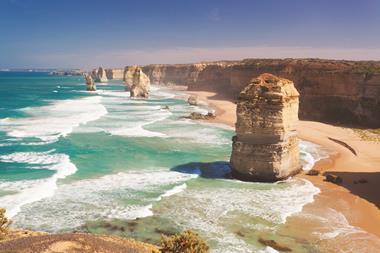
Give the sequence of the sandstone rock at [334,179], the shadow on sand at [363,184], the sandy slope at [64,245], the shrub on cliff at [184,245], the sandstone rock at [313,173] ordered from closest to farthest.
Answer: the sandy slope at [64,245] → the shrub on cliff at [184,245] → the shadow on sand at [363,184] → the sandstone rock at [334,179] → the sandstone rock at [313,173]

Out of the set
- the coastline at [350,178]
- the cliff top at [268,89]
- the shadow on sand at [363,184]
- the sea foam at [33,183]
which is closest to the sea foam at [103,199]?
the sea foam at [33,183]

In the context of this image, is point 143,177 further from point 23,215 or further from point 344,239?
point 344,239

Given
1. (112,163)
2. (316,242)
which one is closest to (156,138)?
(112,163)

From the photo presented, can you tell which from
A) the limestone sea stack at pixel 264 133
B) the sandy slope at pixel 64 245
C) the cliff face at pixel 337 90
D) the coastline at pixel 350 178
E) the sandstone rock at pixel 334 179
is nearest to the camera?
the sandy slope at pixel 64 245

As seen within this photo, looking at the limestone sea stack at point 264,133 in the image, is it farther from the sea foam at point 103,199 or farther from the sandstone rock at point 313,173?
the sea foam at point 103,199

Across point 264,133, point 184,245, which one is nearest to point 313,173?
point 264,133

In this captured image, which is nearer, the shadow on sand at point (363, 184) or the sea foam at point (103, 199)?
the sea foam at point (103, 199)

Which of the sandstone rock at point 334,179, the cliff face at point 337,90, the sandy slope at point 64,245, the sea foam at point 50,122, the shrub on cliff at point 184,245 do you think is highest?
the cliff face at point 337,90

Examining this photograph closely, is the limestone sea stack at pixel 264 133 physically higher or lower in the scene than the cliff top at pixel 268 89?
lower
